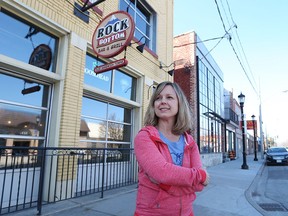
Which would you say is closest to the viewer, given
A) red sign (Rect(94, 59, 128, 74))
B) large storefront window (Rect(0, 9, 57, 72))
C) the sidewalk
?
the sidewalk

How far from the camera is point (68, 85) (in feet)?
18.2

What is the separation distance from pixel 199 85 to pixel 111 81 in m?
8.79

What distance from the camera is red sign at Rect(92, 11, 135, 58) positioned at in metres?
5.32

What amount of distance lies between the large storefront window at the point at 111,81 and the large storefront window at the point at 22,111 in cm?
149

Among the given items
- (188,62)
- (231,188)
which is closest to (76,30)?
(231,188)

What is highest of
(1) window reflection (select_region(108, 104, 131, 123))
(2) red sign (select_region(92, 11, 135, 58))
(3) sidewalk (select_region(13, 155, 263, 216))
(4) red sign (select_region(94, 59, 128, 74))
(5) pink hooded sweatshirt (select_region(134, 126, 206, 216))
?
(2) red sign (select_region(92, 11, 135, 58))

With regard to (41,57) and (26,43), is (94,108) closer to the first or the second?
(41,57)

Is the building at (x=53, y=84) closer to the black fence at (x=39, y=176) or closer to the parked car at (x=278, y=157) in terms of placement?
the black fence at (x=39, y=176)

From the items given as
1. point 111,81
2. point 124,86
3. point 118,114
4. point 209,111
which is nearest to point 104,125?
point 118,114

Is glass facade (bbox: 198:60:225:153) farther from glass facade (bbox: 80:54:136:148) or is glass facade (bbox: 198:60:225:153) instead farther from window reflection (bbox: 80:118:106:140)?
window reflection (bbox: 80:118:106:140)

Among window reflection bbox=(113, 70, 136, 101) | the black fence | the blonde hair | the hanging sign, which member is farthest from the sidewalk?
the blonde hair

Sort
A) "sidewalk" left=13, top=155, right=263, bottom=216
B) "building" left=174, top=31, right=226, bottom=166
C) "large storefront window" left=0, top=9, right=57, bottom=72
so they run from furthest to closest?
"building" left=174, top=31, right=226, bottom=166, "large storefront window" left=0, top=9, right=57, bottom=72, "sidewalk" left=13, top=155, right=263, bottom=216

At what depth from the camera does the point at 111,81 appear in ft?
24.7

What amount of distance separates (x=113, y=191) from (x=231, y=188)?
4.01 metres
